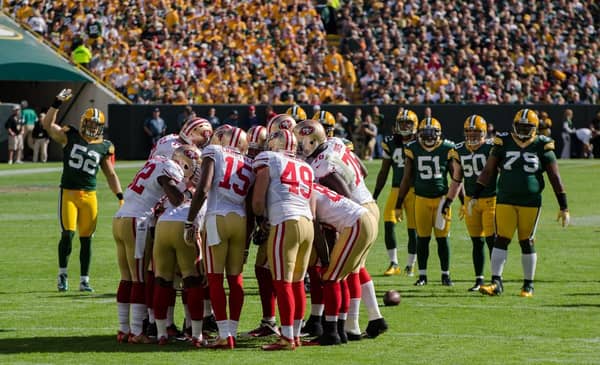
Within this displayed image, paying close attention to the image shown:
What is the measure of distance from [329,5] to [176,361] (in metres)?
30.7

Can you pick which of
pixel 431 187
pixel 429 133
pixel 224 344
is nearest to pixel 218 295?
pixel 224 344

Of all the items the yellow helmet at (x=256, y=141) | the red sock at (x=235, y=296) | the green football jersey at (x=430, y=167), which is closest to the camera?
the red sock at (x=235, y=296)

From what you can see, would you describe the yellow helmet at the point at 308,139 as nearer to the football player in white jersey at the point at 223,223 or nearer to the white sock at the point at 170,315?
the football player in white jersey at the point at 223,223

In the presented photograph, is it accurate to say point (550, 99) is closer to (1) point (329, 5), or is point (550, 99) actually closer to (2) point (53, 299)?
(1) point (329, 5)

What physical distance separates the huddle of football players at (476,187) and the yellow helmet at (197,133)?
11.7ft

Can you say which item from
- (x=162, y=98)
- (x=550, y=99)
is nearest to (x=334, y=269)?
(x=162, y=98)

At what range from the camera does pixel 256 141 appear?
32.6 feet

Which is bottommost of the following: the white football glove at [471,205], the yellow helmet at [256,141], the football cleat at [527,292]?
the football cleat at [527,292]

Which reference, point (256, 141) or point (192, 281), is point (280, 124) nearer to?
point (256, 141)

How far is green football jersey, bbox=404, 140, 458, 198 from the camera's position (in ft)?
43.0

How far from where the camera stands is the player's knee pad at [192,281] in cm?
911

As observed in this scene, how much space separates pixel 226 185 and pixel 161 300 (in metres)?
1.06

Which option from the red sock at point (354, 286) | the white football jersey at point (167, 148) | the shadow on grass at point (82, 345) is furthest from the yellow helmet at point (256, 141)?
the shadow on grass at point (82, 345)

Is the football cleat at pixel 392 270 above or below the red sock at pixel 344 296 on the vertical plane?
below
